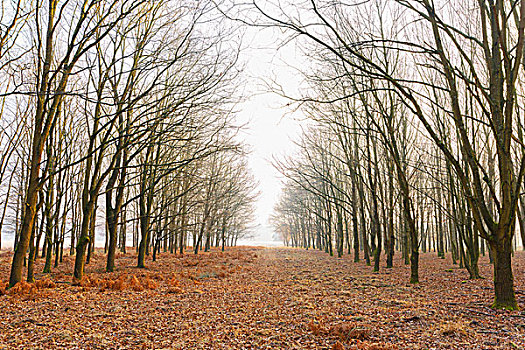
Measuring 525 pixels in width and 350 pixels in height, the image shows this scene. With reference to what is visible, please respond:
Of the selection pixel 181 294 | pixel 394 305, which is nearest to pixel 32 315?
pixel 181 294

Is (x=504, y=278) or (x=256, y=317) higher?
(x=504, y=278)

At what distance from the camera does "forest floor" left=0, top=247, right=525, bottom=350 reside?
416 centimetres

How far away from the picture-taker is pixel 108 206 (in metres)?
12.4

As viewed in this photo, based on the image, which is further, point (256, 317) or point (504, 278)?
point (256, 317)

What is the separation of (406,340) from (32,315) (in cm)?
582

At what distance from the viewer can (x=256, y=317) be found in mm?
5590

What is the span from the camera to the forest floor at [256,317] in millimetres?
4160

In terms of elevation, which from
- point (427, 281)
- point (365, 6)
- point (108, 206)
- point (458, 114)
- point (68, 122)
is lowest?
point (427, 281)

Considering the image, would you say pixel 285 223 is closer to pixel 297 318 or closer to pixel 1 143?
pixel 1 143

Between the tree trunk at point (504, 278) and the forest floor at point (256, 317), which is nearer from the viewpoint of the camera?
the forest floor at point (256, 317)

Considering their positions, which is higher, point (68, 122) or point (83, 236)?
point (68, 122)

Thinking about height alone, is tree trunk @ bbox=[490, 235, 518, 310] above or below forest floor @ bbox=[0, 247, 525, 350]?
above

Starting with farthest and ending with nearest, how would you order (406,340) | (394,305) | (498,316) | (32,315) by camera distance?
(394,305) < (32,315) < (498,316) < (406,340)

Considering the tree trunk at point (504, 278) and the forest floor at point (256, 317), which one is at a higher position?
the tree trunk at point (504, 278)
